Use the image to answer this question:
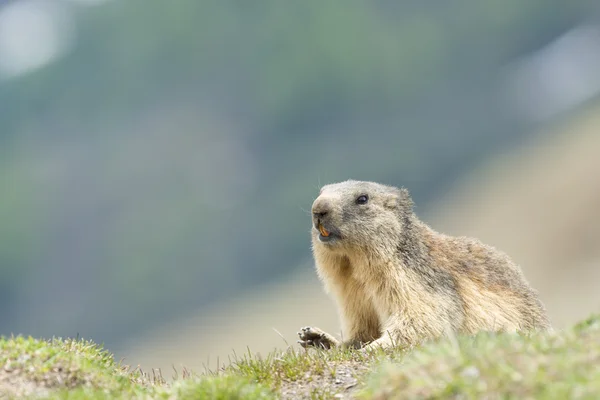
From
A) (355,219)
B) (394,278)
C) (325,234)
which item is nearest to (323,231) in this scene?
(325,234)

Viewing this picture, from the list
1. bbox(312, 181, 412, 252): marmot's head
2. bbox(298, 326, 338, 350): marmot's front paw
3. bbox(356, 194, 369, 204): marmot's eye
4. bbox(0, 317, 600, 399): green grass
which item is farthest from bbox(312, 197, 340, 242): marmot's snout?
bbox(0, 317, 600, 399): green grass

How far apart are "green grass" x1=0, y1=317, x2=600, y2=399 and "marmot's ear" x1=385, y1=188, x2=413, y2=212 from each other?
10.7 feet

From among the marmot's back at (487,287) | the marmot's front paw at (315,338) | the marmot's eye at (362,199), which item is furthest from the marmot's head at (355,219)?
the marmot's front paw at (315,338)

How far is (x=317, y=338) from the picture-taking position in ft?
44.9

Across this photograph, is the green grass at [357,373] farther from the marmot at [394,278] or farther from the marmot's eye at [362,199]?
the marmot's eye at [362,199]

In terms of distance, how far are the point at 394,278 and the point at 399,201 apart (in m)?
1.60

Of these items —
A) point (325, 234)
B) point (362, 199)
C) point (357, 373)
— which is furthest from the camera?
point (362, 199)

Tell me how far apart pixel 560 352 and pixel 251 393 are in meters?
3.10

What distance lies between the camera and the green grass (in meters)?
7.23

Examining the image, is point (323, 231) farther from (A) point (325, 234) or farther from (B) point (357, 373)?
(B) point (357, 373)

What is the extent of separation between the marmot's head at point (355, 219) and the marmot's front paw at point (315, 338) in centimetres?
130

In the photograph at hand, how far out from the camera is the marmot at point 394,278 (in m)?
13.3

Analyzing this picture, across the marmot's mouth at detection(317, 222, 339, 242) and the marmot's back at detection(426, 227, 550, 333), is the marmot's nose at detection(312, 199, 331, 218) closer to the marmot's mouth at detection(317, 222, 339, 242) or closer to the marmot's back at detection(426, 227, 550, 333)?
the marmot's mouth at detection(317, 222, 339, 242)

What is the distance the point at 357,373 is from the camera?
1054 centimetres
